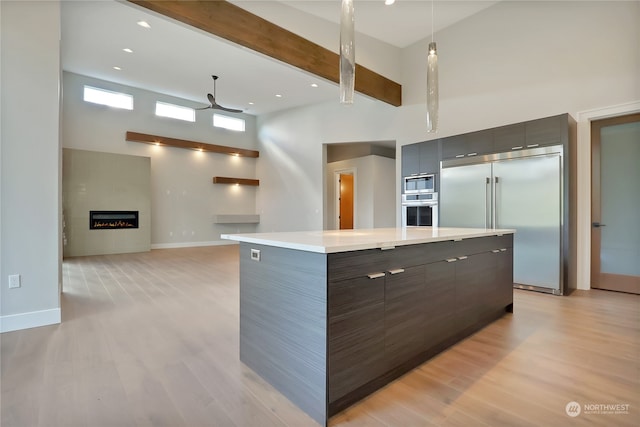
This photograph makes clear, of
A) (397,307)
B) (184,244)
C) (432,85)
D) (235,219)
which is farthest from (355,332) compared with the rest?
(235,219)

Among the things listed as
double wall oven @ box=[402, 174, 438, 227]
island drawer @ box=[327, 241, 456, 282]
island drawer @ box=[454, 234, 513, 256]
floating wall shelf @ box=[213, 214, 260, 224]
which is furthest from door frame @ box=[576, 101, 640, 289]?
floating wall shelf @ box=[213, 214, 260, 224]

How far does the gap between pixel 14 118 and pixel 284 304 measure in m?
2.86

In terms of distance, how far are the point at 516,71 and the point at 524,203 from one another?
6.74ft

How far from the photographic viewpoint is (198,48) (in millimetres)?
5285

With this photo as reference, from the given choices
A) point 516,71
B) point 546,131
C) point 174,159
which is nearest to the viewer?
point 546,131

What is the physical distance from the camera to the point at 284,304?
1.63m

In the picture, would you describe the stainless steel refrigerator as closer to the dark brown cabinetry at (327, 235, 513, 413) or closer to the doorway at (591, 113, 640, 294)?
the doorway at (591, 113, 640, 294)

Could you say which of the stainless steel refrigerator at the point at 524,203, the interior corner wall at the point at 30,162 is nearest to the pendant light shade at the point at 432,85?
the stainless steel refrigerator at the point at 524,203

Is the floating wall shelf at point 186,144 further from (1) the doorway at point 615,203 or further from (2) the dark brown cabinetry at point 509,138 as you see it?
(1) the doorway at point 615,203

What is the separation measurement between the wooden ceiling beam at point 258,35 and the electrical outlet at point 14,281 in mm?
2753

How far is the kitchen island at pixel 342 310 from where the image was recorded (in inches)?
56.4

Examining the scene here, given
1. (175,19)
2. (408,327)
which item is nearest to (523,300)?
(408,327)

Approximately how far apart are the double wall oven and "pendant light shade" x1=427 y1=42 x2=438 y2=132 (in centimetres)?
248

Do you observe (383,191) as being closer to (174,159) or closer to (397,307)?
(174,159)
